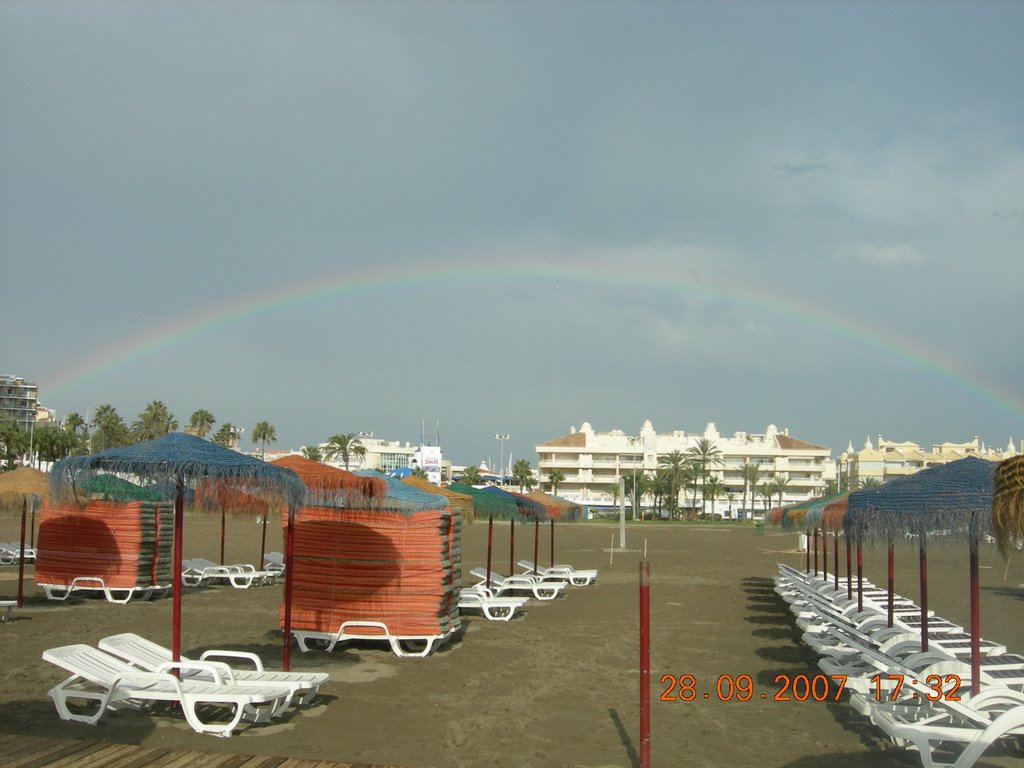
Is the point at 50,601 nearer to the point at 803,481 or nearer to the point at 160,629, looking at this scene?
the point at 160,629

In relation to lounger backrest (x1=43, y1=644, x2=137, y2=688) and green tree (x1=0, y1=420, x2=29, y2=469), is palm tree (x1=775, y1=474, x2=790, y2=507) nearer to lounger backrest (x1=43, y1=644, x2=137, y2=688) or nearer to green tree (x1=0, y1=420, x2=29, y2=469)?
green tree (x1=0, y1=420, x2=29, y2=469)

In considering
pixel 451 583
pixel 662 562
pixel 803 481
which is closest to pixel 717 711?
pixel 451 583

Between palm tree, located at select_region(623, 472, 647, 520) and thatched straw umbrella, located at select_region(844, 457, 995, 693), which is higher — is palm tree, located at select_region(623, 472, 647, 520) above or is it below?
below

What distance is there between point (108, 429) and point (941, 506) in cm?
10742

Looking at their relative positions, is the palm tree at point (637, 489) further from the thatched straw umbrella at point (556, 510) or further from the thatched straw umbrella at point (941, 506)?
the thatched straw umbrella at point (941, 506)

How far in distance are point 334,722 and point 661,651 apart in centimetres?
546

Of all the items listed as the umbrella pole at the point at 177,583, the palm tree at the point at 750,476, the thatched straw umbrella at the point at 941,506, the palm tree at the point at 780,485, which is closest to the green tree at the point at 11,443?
the palm tree at the point at 750,476

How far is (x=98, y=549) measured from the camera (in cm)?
1700

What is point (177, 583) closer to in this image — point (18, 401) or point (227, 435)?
point (227, 435)

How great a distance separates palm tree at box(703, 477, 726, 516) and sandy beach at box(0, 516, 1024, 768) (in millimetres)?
84730

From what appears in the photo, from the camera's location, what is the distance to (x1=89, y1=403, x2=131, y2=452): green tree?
100463 millimetres

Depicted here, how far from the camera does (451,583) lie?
39.7 ft

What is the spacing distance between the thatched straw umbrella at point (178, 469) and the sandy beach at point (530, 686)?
69.2 inches

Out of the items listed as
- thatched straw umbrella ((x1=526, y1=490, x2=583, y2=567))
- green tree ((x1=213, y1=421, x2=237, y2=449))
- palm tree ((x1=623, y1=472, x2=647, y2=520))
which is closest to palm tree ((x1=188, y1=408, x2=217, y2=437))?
green tree ((x1=213, y1=421, x2=237, y2=449))
